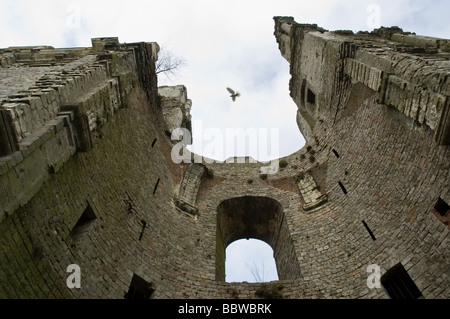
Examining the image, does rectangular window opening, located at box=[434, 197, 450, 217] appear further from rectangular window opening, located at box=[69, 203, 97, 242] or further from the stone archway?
rectangular window opening, located at box=[69, 203, 97, 242]

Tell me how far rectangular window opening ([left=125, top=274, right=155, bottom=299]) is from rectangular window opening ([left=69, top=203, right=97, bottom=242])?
1783 mm

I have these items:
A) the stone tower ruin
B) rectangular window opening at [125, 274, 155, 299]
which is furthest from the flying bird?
rectangular window opening at [125, 274, 155, 299]

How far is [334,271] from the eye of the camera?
9867mm

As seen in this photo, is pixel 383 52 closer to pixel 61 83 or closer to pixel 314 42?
pixel 314 42

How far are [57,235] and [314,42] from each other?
14.8 metres

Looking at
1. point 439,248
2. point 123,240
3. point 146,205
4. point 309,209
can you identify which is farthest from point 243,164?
point 439,248

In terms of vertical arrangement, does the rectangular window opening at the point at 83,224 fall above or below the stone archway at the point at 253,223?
above

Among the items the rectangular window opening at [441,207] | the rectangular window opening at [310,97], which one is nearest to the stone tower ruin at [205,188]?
the rectangular window opening at [441,207]

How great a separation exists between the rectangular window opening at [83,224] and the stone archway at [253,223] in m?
5.72

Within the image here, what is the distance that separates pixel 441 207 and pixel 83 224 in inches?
310

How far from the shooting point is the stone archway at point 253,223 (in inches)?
521

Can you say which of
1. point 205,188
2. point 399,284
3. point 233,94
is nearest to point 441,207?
point 399,284

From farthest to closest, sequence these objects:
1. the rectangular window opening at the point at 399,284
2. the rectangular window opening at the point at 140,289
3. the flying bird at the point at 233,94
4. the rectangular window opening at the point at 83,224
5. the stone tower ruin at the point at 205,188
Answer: the flying bird at the point at 233,94 < the rectangular window opening at the point at 140,289 < the rectangular window opening at the point at 399,284 < the rectangular window opening at the point at 83,224 < the stone tower ruin at the point at 205,188

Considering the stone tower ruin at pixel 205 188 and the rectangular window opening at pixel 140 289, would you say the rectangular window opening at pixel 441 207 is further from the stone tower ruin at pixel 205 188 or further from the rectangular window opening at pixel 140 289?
the rectangular window opening at pixel 140 289
